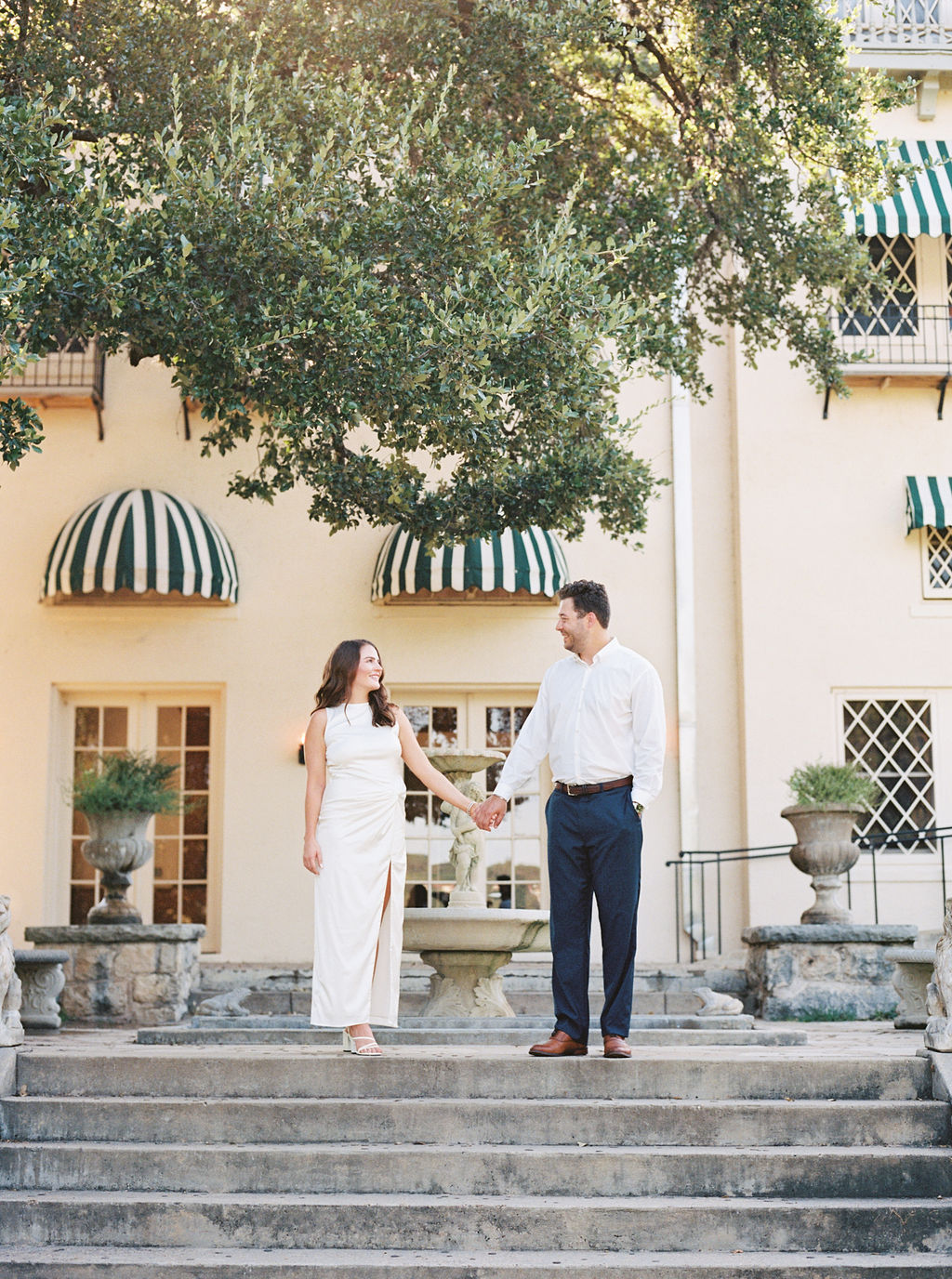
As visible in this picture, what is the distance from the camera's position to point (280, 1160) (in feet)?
16.1

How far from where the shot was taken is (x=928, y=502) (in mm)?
12812

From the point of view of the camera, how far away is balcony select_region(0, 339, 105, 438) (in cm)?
1262

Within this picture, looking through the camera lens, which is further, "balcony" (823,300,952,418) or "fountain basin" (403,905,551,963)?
"balcony" (823,300,952,418)

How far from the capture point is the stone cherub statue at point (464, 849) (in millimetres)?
8859

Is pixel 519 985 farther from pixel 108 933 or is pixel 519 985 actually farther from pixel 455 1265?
pixel 455 1265

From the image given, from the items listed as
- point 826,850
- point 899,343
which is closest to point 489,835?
point 826,850

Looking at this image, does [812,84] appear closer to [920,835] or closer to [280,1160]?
[920,835]

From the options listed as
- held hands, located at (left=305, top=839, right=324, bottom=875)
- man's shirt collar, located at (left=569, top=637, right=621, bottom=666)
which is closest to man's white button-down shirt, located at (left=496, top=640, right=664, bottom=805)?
man's shirt collar, located at (left=569, top=637, right=621, bottom=666)

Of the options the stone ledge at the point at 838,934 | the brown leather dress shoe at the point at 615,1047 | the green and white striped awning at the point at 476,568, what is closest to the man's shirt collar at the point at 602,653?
the brown leather dress shoe at the point at 615,1047

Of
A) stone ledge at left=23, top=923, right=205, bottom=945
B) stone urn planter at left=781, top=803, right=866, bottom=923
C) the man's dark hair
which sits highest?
the man's dark hair

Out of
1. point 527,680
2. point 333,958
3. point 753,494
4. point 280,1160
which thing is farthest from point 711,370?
point 280,1160

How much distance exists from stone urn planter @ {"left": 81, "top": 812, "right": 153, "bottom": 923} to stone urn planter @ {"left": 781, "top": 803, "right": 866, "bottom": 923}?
4.81 m

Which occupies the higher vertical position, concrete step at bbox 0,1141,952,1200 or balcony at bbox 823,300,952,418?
balcony at bbox 823,300,952,418

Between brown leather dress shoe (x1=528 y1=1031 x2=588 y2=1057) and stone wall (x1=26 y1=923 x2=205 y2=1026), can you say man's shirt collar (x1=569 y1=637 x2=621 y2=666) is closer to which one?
brown leather dress shoe (x1=528 y1=1031 x2=588 y2=1057)
